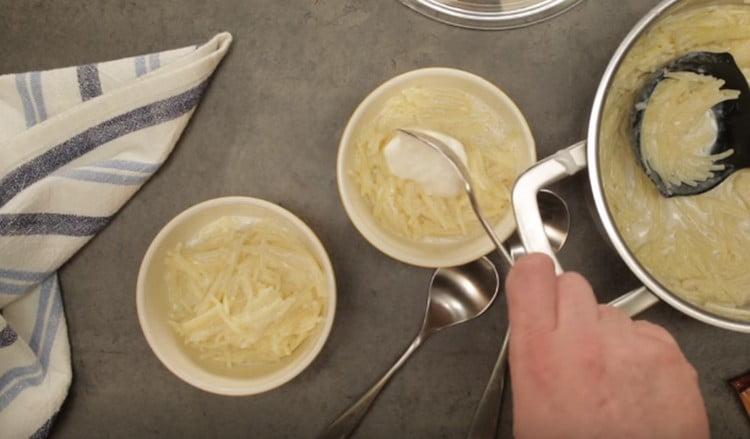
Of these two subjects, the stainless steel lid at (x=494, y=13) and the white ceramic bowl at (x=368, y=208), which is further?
the stainless steel lid at (x=494, y=13)

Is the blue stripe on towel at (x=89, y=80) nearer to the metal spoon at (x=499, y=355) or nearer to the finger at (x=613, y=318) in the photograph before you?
the metal spoon at (x=499, y=355)

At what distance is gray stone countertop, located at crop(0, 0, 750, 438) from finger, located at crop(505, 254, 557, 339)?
34 cm

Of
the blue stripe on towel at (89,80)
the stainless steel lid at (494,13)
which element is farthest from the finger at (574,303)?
the blue stripe on towel at (89,80)

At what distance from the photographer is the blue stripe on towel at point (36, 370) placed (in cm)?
104

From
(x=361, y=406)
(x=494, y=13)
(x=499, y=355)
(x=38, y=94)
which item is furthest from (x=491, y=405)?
(x=38, y=94)

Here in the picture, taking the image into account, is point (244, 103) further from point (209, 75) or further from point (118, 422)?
point (118, 422)

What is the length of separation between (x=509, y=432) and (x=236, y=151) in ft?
2.05

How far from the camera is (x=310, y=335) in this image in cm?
100

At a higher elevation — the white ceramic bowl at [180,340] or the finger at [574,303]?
the finger at [574,303]

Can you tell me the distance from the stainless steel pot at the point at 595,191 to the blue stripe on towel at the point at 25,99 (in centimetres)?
75

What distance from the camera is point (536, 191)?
0.80 meters

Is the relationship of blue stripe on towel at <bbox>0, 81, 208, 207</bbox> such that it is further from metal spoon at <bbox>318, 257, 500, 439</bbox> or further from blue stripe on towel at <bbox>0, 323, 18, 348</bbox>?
metal spoon at <bbox>318, 257, 500, 439</bbox>

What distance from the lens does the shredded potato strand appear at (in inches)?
39.0

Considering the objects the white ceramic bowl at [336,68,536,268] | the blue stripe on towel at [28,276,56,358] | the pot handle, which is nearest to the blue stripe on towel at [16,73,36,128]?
the blue stripe on towel at [28,276,56,358]
